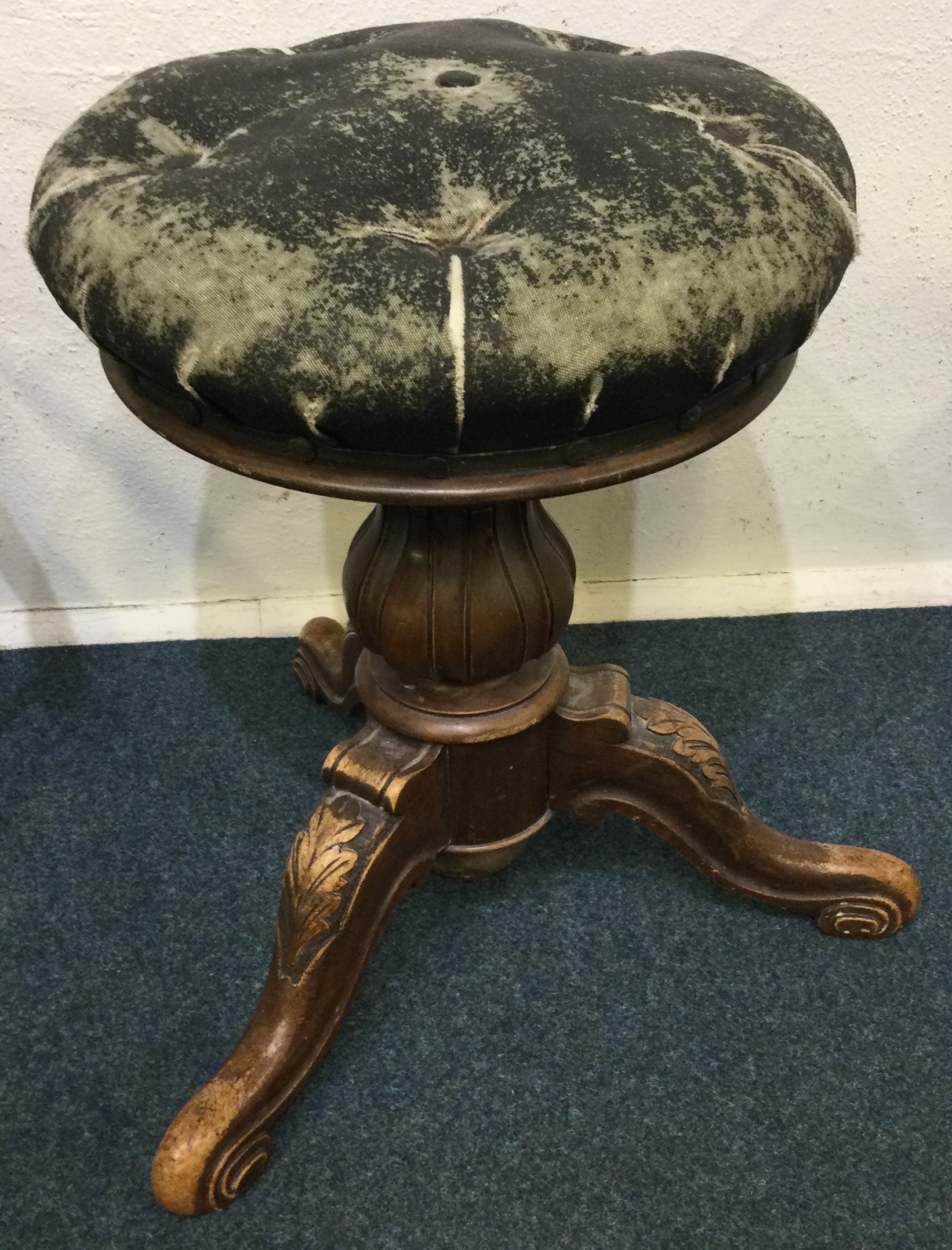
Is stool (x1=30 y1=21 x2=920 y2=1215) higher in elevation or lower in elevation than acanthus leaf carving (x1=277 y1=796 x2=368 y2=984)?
higher

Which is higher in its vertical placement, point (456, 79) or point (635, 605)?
point (456, 79)

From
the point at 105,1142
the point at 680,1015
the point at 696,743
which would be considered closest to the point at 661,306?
the point at 696,743

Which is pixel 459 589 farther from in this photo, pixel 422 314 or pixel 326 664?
pixel 326 664

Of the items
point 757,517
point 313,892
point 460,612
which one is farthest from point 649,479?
point 313,892

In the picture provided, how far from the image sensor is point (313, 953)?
0.77 m

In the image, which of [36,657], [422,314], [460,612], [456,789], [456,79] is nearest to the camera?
[422,314]

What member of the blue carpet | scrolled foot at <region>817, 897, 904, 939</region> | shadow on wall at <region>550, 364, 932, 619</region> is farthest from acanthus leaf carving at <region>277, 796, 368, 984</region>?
shadow on wall at <region>550, 364, 932, 619</region>

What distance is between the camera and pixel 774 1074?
829 mm

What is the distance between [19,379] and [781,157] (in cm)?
74

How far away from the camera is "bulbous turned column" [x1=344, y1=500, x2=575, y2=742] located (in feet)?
2.40

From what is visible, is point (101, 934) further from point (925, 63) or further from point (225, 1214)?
point (925, 63)

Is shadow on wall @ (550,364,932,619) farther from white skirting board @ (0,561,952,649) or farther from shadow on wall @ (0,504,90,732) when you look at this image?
shadow on wall @ (0,504,90,732)

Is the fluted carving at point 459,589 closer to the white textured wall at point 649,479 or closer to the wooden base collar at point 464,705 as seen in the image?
the wooden base collar at point 464,705

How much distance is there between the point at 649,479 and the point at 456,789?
0.46 metres
